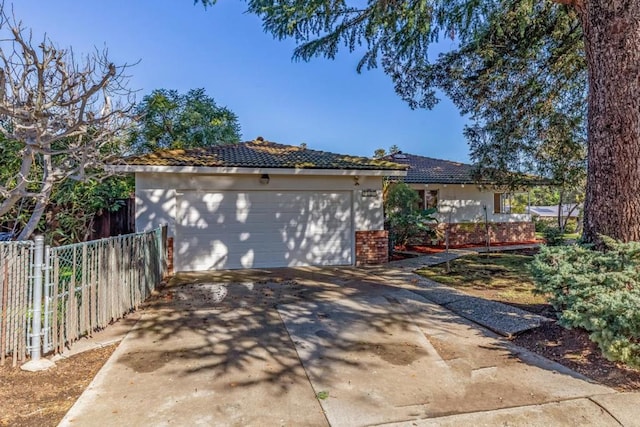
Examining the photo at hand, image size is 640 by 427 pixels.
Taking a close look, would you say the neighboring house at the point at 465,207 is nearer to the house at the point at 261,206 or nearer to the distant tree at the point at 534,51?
the distant tree at the point at 534,51

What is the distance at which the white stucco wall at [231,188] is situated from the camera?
31.5 feet

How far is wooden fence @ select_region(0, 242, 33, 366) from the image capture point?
3.95m

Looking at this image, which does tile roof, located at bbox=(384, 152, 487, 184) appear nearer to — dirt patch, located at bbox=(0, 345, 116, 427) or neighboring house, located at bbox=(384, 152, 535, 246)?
neighboring house, located at bbox=(384, 152, 535, 246)

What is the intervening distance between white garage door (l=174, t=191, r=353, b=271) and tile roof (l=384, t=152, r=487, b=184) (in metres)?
6.61

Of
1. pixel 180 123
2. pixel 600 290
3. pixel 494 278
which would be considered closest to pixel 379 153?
pixel 180 123

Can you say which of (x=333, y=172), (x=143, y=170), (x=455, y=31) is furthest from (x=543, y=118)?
(x=143, y=170)

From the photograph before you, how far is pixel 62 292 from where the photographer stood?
4.40 metres

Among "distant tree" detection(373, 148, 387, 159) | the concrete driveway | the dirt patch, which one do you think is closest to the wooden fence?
the dirt patch

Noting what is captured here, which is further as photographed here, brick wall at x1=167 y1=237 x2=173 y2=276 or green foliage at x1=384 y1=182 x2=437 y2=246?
green foliage at x1=384 y1=182 x2=437 y2=246

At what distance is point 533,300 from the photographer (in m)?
6.76

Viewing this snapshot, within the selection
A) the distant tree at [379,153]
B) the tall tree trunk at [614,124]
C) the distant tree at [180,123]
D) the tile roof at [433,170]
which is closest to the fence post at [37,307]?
the tall tree trunk at [614,124]

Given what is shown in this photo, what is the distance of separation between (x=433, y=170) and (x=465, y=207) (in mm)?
2458

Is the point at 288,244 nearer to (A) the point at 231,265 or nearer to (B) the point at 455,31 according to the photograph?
(A) the point at 231,265

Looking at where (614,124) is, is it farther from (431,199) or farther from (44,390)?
(431,199)
